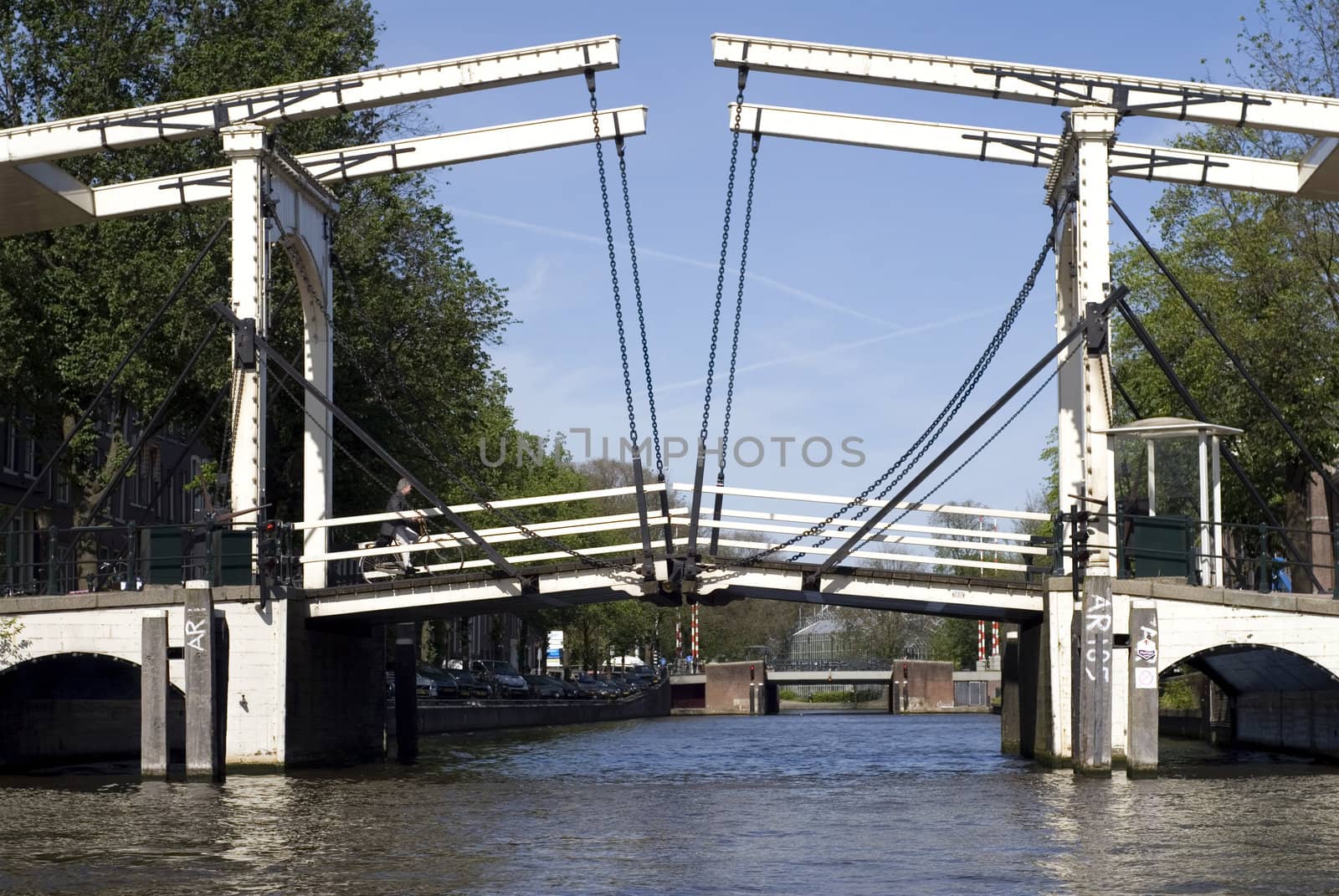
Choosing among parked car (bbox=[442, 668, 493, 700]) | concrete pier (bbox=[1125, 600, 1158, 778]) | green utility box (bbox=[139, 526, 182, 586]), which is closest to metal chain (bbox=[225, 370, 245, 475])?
green utility box (bbox=[139, 526, 182, 586])

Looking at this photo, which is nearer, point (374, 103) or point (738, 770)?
point (374, 103)

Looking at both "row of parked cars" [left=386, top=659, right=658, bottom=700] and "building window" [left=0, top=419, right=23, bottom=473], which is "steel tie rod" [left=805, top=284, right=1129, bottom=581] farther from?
"building window" [left=0, top=419, right=23, bottom=473]

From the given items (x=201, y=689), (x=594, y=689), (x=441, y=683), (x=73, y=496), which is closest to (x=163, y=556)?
(x=201, y=689)

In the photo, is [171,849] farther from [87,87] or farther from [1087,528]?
[87,87]

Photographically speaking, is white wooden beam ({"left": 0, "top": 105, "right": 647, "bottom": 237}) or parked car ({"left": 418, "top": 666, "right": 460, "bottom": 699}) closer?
white wooden beam ({"left": 0, "top": 105, "right": 647, "bottom": 237})

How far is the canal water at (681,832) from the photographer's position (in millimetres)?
12148

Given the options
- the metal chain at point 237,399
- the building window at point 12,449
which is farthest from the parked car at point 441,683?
the metal chain at point 237,399

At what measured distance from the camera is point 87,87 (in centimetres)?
3403

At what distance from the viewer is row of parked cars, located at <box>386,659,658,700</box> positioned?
4644cm

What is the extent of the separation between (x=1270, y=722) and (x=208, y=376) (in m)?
17.5

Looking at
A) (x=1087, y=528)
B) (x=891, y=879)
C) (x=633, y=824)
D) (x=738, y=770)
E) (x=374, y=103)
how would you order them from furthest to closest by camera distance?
(x=738, y=770), (x=374, y=103), (x=1087, y=528), (x=633, y=824), (x=891, y=879)

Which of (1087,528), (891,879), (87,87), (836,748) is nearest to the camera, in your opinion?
(891,879)

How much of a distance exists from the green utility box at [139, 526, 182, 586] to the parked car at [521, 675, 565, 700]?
117 feet

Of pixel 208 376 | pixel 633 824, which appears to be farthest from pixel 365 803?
pixel 208 376
